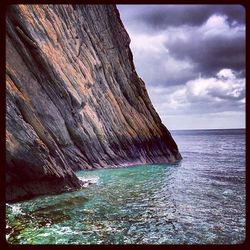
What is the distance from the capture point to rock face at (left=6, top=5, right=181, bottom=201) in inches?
603

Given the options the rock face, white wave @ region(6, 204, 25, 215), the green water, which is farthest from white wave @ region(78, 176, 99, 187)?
white wave @ region(6, 204, 25, 215)

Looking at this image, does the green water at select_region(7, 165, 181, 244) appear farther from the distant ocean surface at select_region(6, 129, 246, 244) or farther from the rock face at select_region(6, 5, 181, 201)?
the rock face at select_region(6, 5, 181, 201)

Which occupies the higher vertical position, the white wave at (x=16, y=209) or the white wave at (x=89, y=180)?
the white wave at (x=16, y=209)

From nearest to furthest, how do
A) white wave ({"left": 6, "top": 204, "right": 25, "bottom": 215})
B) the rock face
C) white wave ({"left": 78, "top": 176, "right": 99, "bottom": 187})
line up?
white wave ({"left": 6, "top": 204, "right": 25, "bottom": 215}) → the rock face → white wave ({"left": 78, "top": 176, "right": 99, "bottom": 187})

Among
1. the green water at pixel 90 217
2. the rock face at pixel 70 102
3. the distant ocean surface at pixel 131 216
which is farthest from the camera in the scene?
the rock face at pixel 70 102

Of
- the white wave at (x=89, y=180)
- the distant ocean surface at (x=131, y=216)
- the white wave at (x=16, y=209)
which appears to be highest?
the white wave at (x=16, y=209)

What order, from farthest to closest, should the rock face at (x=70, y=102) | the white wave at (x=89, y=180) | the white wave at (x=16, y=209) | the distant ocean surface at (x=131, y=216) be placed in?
the white wave at (x=89, y=180)
the rock face at (x=70, y=102)
the white wave at (x=16, y=209)
the distant ocean surface at (x=131, y=216)

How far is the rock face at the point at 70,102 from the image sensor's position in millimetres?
15305

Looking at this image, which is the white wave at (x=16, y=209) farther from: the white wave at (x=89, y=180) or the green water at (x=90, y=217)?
the white wave at (x=89, y=180)

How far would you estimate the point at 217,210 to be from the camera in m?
14.7

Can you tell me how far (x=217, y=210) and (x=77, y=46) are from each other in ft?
81.0

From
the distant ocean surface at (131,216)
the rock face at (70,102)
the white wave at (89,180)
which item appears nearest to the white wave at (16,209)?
the distant ocean surface at (131,216)

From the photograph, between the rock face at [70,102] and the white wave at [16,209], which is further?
the rock face at [70,102]
